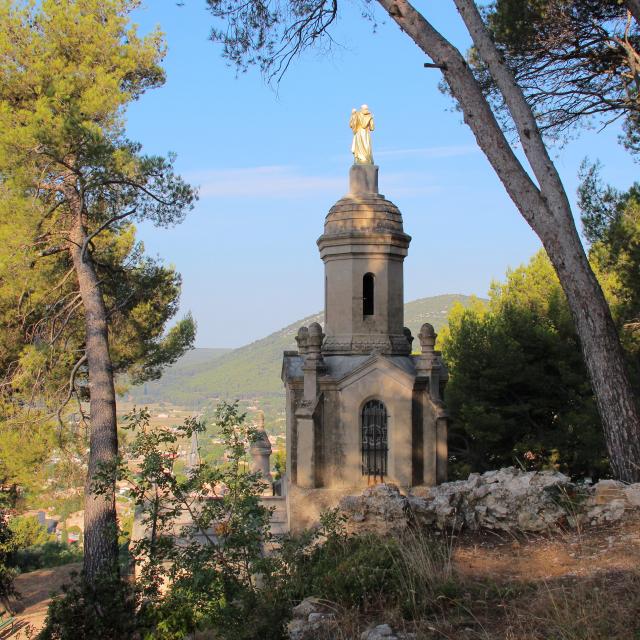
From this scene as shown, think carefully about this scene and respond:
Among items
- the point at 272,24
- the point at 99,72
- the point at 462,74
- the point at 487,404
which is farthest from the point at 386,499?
the point at 487,404

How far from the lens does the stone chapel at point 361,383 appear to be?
43.7ft

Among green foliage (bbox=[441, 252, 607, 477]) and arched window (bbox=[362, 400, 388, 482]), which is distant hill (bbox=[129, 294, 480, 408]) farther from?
arched window (bbox=[362, 400, 388, 482])

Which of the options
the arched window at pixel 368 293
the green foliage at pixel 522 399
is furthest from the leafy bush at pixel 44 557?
the arched window at pixel 368 293

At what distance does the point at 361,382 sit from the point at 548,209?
5.65 meters

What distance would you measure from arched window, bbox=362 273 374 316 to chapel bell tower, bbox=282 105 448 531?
0.02m

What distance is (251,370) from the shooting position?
73.8 metres

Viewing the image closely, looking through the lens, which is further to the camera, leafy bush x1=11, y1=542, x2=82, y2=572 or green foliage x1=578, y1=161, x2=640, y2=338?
leafy bush x1=11, y1=542, x2=82, y2=572

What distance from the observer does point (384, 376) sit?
13.4 m

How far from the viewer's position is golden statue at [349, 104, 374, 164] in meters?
14.5

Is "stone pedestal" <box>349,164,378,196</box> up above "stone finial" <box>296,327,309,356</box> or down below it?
above

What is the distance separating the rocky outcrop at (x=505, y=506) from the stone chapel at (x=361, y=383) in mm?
5448

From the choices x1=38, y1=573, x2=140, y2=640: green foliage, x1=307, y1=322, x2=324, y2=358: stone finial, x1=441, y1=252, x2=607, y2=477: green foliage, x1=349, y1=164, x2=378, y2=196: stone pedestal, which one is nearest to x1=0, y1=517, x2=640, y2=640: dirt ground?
x1=38, y1=573, x2=140, y2=640: green foliage

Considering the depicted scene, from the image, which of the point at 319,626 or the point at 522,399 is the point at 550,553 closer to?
the point at 319,626

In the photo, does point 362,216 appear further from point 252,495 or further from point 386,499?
point 252,495
